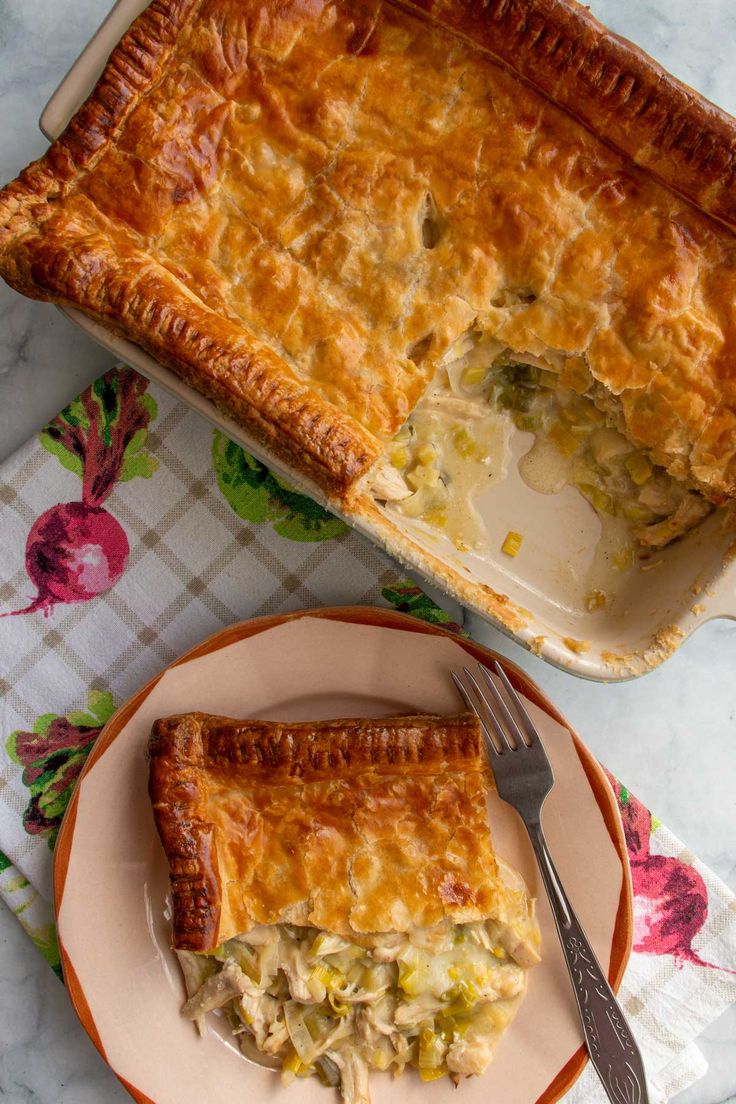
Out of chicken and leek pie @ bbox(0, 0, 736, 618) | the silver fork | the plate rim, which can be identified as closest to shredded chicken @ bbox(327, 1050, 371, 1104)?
the plate rim

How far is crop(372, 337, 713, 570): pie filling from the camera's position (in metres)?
2.41

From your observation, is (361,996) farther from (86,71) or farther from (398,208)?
(86,71)

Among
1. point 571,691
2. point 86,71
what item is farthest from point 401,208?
point 571,691

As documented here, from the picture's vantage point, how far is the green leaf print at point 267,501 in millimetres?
2508

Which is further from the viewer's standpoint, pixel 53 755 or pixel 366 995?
pixel 53 755

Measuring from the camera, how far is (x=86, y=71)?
82.4 inches

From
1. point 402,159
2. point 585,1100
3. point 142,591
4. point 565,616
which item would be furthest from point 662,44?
point 585,1100

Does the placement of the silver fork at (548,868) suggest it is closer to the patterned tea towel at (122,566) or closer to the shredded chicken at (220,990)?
the patterned tea towel at (122,566)

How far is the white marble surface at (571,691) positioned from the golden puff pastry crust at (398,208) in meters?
0.57

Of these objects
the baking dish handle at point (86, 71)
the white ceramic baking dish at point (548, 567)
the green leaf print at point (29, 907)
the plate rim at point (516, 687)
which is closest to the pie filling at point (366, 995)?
the plate rim at point (516, 687)

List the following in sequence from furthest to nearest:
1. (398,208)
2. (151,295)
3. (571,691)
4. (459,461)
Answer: (571,691), (459,461), (398,208), (151,295)

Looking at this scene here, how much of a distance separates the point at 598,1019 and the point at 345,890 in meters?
0.72

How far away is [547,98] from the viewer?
2.17 m

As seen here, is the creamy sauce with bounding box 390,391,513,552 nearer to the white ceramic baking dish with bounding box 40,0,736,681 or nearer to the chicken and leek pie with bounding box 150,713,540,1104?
the white ceramic baking dish with bounding box 40,0,736,681
